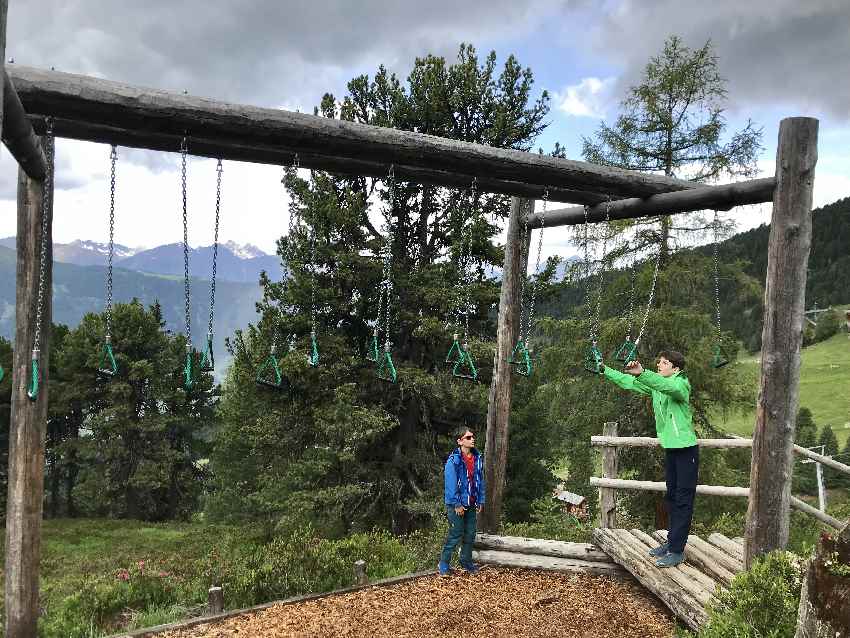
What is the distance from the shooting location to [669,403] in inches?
244

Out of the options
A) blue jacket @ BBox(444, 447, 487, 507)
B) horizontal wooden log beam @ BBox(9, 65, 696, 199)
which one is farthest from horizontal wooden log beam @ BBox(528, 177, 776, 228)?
blue jacket @ BBox(444, 447, 487, 507)

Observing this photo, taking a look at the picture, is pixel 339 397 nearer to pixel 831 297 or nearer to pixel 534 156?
pixel 534 156

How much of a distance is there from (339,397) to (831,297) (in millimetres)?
100105

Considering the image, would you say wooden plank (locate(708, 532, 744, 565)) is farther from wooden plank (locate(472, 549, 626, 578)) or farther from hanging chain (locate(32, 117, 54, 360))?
hanging chain (locate(32, 117, 54, 360))

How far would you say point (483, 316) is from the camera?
1617 centimetres

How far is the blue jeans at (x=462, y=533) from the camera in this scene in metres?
7.26

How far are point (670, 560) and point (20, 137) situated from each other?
7.00 metres

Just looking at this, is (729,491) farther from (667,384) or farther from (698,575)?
(667,384)

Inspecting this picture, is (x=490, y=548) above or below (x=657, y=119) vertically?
below

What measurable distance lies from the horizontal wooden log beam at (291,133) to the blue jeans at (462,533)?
391cm

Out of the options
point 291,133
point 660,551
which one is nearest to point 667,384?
point 660,551

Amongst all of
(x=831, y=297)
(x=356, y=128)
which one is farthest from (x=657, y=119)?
(x=831, y=297)

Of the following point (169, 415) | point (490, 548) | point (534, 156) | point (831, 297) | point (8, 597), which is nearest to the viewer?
point (8, 597)

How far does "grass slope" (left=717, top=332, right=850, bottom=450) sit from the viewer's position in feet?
237
